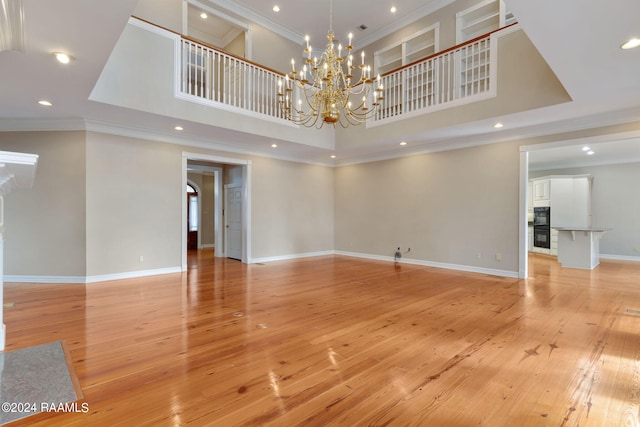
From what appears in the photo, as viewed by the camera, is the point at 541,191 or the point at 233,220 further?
the point at 541,191

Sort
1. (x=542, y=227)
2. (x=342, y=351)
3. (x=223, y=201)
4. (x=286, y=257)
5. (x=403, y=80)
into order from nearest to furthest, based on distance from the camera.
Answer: (x=342, y=351), (x=403, y=80), (x=286, y=257), (x=223, y=201), (x=542, y=227)

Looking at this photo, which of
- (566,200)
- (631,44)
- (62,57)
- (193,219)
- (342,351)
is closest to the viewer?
(342,351)

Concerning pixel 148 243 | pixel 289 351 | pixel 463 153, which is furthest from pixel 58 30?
pixel 463 153

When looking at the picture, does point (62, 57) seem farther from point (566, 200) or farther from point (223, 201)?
point (566, 200)

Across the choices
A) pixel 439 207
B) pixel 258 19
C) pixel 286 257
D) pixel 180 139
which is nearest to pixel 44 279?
pixel 180 139

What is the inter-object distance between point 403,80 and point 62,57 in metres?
5.41

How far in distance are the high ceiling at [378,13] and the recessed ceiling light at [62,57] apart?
58 mm

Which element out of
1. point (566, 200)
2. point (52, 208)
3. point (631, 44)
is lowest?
point (52, 208)

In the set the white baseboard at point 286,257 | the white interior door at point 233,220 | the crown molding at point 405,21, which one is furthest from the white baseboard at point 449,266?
the crown molding at point 405,21

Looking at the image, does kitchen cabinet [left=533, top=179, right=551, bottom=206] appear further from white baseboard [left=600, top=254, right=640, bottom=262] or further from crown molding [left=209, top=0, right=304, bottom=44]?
crown molding [left=209, top=0, right=304, bottom=44]

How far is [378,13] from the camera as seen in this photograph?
6.91 metres

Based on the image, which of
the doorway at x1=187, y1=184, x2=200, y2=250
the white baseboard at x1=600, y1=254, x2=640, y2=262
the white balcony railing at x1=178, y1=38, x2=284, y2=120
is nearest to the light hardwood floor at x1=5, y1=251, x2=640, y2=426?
the white balcony railing at x1=178, y1=38, x2=284, y2=120

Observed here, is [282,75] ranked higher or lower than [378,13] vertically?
lower

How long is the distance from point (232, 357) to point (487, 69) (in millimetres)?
5967
